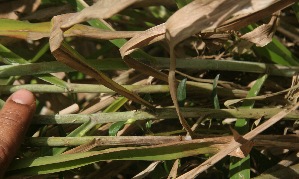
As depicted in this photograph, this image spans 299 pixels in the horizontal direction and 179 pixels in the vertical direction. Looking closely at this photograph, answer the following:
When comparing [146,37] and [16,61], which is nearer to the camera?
[146,37]

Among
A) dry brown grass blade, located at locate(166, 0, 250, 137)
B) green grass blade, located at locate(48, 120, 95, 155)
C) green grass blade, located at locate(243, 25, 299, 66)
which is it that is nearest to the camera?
dry brown grass blade, located at locate(166, 0, 250, 137)

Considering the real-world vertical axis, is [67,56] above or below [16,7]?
below

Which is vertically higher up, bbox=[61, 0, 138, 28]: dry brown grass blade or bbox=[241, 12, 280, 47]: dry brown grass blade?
bbox=[241, 12, 280, 47]: dry brown grass blade

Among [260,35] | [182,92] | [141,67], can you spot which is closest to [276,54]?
[260,35]

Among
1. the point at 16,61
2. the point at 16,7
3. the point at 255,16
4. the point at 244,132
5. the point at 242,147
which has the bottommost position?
the point at 242,147

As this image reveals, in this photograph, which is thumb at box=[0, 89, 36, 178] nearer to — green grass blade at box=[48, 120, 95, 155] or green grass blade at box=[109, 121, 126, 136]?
green grass blade at box=[48, 120, 95, 155]

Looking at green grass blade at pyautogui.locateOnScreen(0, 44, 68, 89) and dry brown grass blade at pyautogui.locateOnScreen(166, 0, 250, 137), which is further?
green grass blade at pyautogui.locateOnScreen(0, 44, 68, 89)

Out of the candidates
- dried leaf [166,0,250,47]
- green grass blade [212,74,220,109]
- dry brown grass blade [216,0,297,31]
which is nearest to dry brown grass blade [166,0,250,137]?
dried leaf [166,0,250,47]

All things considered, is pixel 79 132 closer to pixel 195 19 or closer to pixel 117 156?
pixel 117 156
